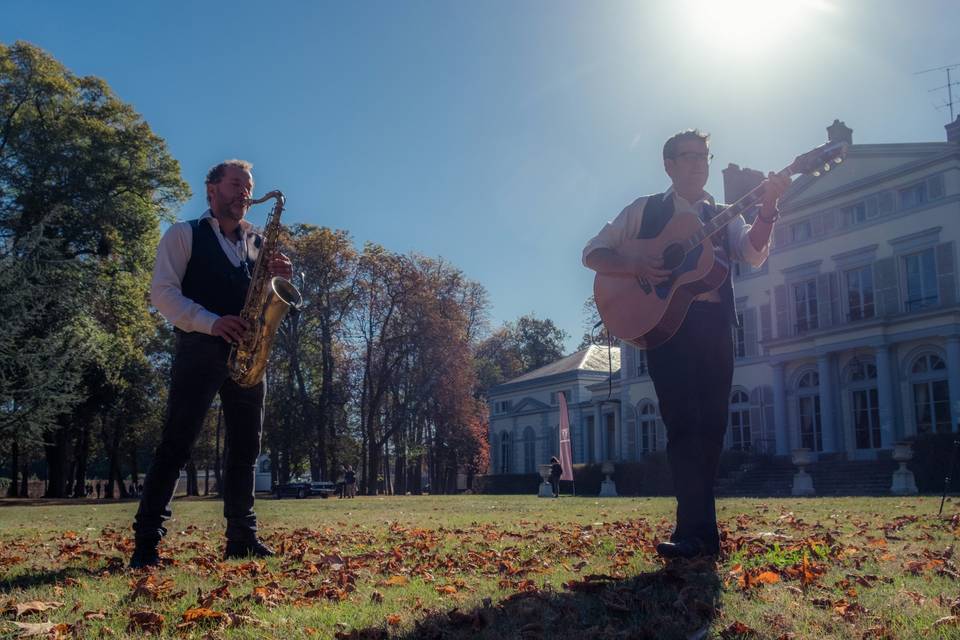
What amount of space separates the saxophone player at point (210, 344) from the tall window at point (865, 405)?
1145 inches

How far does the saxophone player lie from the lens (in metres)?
4.68

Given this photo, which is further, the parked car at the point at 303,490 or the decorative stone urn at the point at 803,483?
the parked car at the point at 303,490

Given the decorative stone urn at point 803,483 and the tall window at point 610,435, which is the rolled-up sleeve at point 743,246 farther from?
the tall window at point 610,435

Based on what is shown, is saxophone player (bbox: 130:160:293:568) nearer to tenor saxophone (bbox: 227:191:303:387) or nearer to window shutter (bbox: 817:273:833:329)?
tenor saxophone (bbox: 227:191:303:387)

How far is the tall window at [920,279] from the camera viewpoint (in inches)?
1145

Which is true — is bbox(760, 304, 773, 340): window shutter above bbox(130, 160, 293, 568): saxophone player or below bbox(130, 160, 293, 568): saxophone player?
above

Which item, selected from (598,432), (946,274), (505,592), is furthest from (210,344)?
(598,432)

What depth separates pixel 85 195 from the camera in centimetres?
3256

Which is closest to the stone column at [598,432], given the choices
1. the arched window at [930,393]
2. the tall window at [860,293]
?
the tall window at [860,293]

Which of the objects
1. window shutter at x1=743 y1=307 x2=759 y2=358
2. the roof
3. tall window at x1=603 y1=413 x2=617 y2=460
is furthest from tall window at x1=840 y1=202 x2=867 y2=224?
the roof

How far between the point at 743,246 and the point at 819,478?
84.7ft

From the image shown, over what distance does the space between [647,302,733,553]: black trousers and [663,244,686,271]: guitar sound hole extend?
0.25 meters

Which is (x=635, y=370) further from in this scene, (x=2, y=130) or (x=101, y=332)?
(x=2, y=130)

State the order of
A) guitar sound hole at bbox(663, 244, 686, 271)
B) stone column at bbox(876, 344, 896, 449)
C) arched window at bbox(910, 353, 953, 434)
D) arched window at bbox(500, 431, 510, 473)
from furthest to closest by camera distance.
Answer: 1. arched window at bbox(500, 431, 510, 473)
2. stone column at bbox(876, 344, 896, 449)
3. arched window at bbox(910, 353, 953, 434)
4. guitar sound hole at bbox(663, 244, 686, 271)
